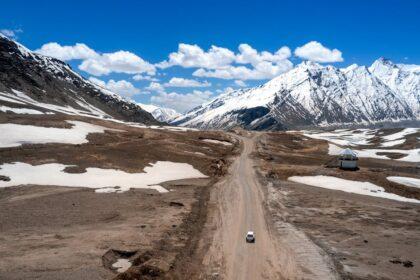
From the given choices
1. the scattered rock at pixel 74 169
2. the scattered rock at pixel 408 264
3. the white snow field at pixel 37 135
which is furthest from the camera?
the white snow field at pixel 37 135

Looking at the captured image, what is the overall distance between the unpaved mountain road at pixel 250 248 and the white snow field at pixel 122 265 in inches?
154

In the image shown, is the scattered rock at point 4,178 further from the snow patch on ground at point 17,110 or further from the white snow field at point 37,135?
the snow patch on ground at point 17,110

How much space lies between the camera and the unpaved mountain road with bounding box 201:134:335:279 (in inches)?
954

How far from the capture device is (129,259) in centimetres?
2475

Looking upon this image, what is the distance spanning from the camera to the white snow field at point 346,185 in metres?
53.9

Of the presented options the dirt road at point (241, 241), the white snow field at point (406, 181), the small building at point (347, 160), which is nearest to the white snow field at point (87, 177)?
the dirt road at point (241, 241)

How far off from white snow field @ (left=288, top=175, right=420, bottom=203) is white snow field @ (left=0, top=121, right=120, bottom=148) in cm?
3598

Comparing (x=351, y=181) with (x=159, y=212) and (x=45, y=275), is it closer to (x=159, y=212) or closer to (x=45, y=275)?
(x=159, y=212)

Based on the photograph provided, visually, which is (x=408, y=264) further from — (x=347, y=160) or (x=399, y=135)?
(x=399, y=135)

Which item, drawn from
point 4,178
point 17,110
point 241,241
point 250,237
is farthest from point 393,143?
point 241,241

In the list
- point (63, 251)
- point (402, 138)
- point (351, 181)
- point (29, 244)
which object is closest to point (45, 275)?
point (63, 251)

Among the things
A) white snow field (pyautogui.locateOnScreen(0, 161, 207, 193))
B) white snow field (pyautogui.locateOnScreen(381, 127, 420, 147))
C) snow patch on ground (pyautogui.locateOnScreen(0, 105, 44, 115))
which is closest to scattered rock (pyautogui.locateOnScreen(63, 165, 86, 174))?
white snow field (pyautogui.locateOnScreen(0, 161, 207, 193))

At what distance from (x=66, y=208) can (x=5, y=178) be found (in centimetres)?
1259

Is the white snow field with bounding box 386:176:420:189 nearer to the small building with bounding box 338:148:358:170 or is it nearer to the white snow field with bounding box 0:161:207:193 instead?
the small building with bounding box 338:148:358:170
